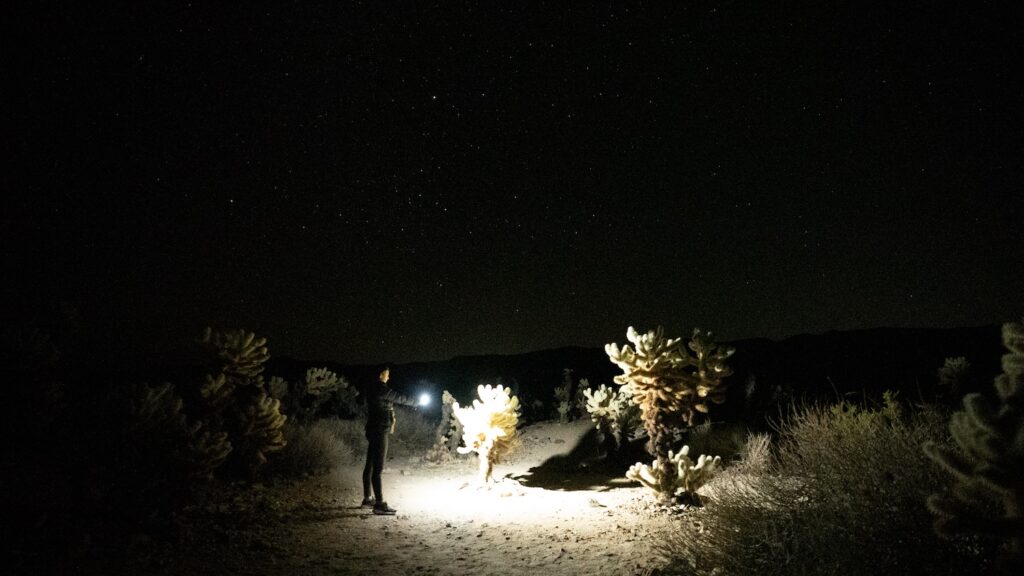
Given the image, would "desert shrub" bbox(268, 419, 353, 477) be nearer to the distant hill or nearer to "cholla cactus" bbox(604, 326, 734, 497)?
"cholla cactus" bbox(604, 326, 734, 497)

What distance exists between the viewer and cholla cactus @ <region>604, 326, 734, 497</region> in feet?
25.7

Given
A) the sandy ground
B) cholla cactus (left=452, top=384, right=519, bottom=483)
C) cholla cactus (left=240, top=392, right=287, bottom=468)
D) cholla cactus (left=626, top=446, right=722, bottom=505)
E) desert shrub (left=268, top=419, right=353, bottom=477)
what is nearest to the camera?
the sandy ground

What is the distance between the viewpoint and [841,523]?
12.7 ft

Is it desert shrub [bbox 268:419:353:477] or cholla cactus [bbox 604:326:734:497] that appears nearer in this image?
cholla cactus [bbox 604:326:734:497]

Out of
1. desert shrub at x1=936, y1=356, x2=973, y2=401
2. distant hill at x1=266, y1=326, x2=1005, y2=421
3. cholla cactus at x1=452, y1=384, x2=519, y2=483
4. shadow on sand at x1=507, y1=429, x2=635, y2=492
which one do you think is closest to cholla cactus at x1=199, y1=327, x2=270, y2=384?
cholla cactus at x1=452, y1=384, x2=519, y2=483

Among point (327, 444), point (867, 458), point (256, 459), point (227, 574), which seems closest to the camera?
point (867, 458)

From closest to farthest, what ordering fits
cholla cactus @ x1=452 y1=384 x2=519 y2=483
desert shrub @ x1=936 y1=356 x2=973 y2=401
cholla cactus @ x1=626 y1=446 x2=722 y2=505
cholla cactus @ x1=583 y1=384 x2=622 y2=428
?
cholla cactus @ x1=626 y1=446 x2=722 y2=505 → cholla cactus @ x1=452 y1=384 x2=519 y2=483 → cholla cactus @ x1=583 y1=384 x2=622 y2=428 → desert shrub @ x1=936 y1=356 x2=973 y2=401

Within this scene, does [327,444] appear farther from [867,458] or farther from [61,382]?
[867,458]

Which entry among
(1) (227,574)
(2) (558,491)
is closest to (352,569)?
(1) (227,574)

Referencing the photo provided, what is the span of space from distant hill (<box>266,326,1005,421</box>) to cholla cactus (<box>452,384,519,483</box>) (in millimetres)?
7728

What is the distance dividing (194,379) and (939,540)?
10046 mm

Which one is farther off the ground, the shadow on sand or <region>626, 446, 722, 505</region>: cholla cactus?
<region>626, 446, 722, 505</region>: cholla cactus

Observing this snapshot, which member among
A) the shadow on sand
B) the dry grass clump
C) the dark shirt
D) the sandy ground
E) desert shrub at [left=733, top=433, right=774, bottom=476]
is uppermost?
the dark shirt

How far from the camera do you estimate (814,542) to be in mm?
3650
